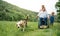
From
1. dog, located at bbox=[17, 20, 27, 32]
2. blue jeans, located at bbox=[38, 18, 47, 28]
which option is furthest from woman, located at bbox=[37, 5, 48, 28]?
dog, located at bbox=[17, 20, 27, 32]

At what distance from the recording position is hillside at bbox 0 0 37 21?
1.28 metres

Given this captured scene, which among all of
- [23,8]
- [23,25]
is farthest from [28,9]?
[23,25]

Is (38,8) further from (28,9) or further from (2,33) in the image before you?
(2,33)

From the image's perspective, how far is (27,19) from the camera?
50.6 inches

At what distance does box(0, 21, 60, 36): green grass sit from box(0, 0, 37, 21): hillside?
0.15ft

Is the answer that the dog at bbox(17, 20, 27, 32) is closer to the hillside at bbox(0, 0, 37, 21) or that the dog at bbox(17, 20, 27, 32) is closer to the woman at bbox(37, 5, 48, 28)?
the hillside at bbox(0, 0, 37, 21)

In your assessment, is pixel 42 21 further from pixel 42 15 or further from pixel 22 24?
pixel 22 24

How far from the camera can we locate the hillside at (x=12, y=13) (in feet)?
4.19

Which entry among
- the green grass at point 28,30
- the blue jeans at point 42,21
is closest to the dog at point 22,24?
the green grass at point 28,30

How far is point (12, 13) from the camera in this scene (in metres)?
1.29

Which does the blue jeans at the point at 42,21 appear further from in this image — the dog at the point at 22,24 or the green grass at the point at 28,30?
the dog at the point at 22,24

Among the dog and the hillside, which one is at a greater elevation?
the hillside

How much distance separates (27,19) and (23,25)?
66 mm

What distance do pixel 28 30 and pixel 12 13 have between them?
21 centimetres
